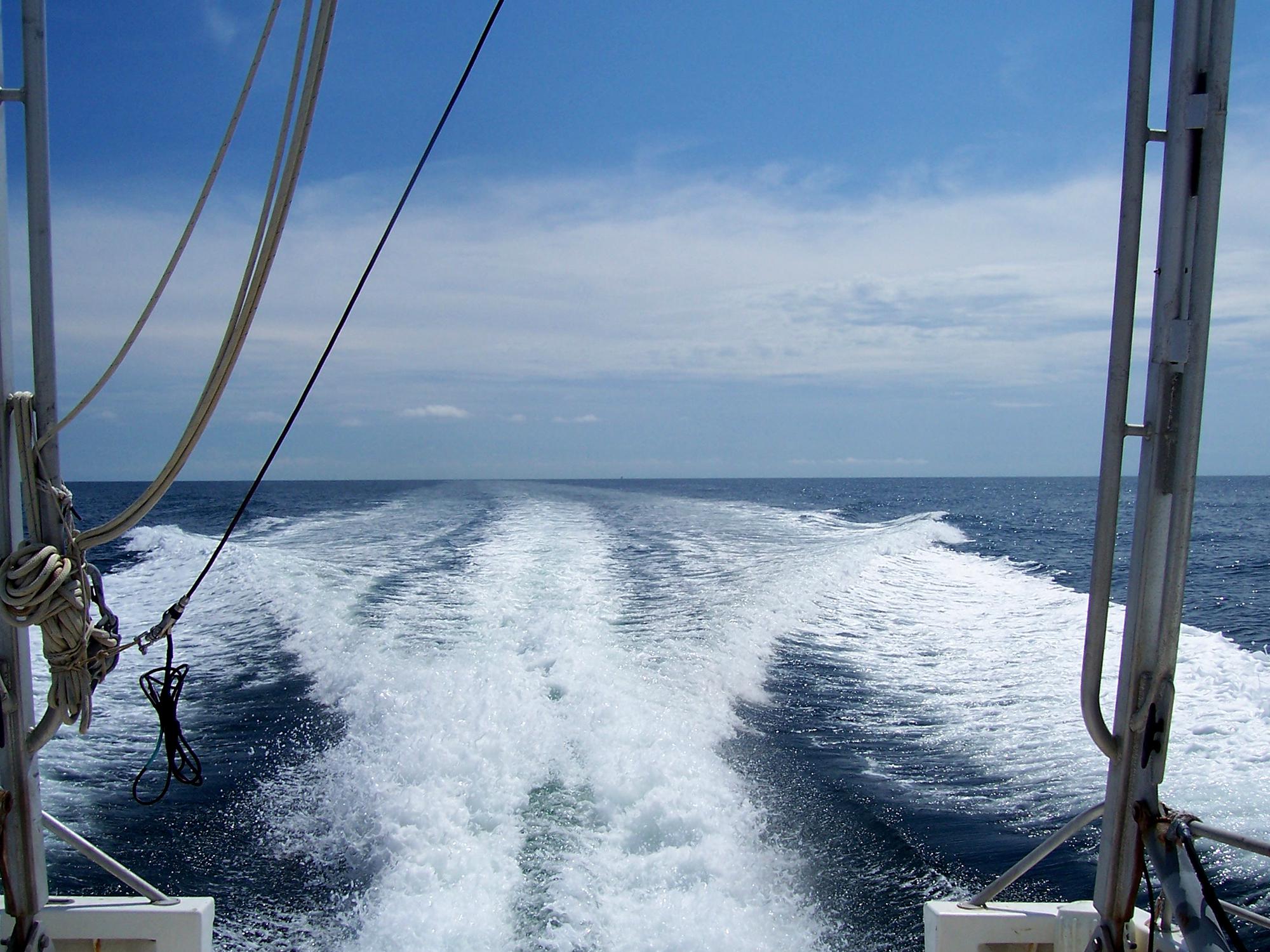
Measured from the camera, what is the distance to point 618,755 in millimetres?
5359

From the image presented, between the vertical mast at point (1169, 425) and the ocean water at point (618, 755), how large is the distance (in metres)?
2.48

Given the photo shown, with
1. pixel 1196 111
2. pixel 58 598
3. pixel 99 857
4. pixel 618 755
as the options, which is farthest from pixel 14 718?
pixel 618 755

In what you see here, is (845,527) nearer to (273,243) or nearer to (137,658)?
(137,658)

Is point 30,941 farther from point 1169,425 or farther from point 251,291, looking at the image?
point 1169,425

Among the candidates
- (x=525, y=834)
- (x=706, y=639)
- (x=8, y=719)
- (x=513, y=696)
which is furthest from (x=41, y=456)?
(x=706, y=639)

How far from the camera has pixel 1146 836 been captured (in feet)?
5.82

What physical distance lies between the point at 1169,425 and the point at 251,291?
1.90 meters

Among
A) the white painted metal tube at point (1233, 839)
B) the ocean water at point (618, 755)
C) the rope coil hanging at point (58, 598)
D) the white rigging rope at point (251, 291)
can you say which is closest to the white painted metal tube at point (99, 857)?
the rope coil hanging at point (58, 598)

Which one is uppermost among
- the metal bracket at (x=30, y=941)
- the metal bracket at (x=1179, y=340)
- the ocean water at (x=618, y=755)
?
the metal bracket at (x=1179, y=340)

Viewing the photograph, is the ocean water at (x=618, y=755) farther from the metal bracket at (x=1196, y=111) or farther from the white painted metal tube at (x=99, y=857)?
the metal bracket at (x=1196, y=111)

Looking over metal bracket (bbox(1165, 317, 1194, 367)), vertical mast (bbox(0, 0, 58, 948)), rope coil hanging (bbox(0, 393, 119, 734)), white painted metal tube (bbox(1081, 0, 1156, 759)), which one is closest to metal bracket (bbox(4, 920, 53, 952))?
vertical mast (bbox(0, 0, 58, 948))

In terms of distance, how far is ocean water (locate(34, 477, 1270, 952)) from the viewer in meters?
4.09

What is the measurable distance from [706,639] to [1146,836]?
21.3 feet

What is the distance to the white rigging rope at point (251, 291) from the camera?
1740 millimetres
